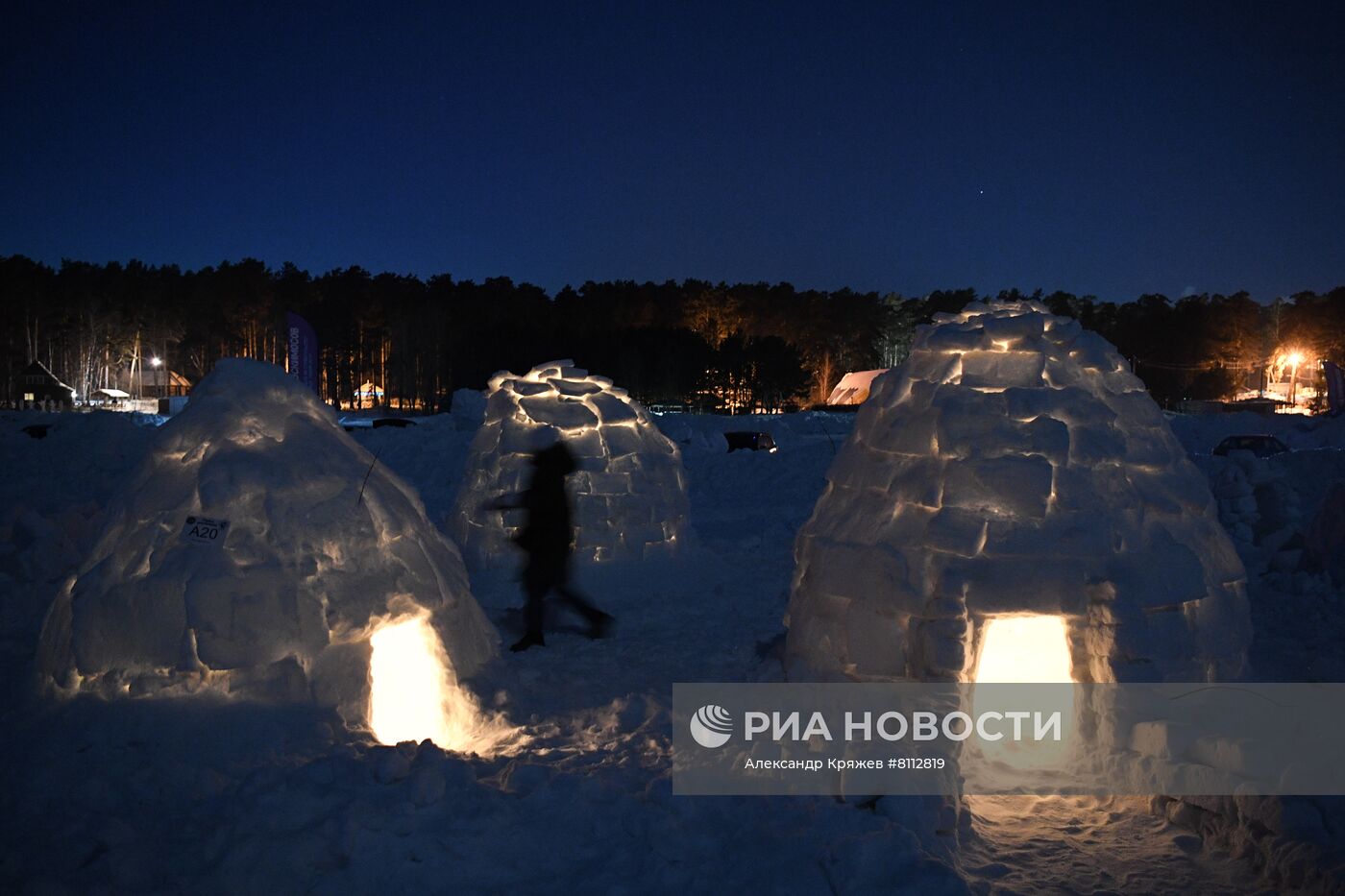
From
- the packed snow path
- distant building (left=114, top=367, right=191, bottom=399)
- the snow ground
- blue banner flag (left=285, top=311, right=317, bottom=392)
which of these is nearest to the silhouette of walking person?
the snow ground

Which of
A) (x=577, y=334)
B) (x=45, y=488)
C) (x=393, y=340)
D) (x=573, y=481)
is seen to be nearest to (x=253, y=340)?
(x=393, y=340)

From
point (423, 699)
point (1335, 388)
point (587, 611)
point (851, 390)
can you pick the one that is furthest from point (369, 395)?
point (423, 699)

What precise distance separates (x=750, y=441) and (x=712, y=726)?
1714 centimetres

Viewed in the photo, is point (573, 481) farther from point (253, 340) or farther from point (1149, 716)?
point (253, 340)

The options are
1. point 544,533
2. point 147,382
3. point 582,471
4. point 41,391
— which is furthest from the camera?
point 147,382

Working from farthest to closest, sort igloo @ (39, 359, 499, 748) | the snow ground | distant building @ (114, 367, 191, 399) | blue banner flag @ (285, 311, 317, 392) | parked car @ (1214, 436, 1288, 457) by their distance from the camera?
distant building @ (114, 367, 191, 399) → parked car @ (1214, 436, 1288, 457) → blue banner flag @ (285, 311, 317, 392) → igloo @ (39, 359, 499, 748) → the snow ground

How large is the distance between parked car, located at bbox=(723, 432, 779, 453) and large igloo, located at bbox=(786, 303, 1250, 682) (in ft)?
53.6

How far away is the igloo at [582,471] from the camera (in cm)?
868

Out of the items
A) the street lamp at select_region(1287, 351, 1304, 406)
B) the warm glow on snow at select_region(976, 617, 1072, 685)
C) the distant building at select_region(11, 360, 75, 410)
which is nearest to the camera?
the warm glow on snow at select_region(976, 617, 1072, 685)

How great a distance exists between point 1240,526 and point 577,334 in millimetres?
35128

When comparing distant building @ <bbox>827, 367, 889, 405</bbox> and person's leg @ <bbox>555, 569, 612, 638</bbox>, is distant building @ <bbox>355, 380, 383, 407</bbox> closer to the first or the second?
distant building @ <bbox>827, 367, 889, 405</bbox>

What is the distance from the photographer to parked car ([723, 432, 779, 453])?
2134 cm

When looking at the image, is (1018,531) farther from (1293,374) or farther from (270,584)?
(1293,374)

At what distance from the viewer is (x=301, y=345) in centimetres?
1435
